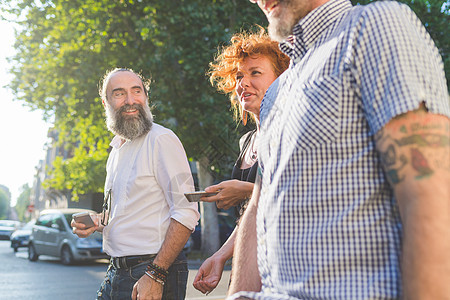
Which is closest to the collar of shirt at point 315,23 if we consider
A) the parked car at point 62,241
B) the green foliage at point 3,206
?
the parked car at point 62,241

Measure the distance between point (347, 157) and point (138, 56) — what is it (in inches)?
535

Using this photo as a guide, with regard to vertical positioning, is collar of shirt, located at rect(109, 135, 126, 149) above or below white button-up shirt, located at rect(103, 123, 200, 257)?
above

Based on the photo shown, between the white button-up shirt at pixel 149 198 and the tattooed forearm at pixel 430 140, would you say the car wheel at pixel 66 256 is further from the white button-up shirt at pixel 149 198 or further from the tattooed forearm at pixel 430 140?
the tattooed forearm at pixel 430 140

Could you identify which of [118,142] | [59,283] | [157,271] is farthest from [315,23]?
[59,283]

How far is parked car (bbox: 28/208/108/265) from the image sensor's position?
540 inches

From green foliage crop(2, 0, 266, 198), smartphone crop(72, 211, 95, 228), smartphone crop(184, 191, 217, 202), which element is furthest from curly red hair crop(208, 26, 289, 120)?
green foliage crop(2, 0, 266, 198)

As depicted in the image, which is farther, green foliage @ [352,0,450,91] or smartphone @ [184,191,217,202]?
green foliage @ [352,0,450,91]

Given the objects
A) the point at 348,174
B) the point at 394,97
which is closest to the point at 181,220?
the point at 348,174

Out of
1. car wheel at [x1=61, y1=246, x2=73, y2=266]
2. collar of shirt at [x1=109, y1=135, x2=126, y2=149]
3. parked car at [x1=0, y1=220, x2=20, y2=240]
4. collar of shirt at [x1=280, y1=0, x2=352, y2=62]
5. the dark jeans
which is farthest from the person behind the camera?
parked car at [x1=0, y1=220, x2=20, y2=240]

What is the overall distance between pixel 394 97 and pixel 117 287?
213 cm

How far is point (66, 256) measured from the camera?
47.5 feet

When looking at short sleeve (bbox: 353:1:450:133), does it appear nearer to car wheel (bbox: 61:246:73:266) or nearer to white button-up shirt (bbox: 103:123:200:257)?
white button-up shirt (bbox: 103:123:200:257)

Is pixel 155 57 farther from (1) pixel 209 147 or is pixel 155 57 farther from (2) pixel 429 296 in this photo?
(2) pixel 429 296

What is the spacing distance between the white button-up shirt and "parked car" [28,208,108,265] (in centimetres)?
1066
